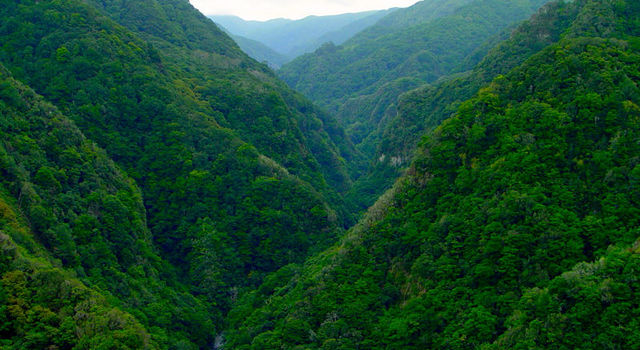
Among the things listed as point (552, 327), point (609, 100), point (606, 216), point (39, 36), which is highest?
point (39, 36)

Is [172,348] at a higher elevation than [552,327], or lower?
lower

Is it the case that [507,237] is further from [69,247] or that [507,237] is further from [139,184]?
[139,184]

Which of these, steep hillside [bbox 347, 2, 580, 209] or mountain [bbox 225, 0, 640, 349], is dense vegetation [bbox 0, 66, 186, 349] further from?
steep hillside [bbox 347, 2, 580, 209]

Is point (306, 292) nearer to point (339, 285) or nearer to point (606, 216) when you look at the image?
point (339, 285)

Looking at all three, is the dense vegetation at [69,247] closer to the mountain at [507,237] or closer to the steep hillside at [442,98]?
the mountain at [507,237]

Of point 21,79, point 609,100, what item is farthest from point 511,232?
point 21,79

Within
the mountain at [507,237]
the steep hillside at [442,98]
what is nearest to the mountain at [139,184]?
the mountain at [507,237]

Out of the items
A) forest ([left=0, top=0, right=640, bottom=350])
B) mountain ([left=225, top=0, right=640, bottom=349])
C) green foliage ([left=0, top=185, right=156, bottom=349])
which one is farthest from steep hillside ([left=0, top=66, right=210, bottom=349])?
mountain ([left=225, top=0, right=640, bottom=349])
